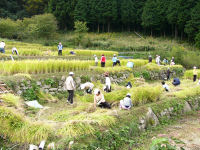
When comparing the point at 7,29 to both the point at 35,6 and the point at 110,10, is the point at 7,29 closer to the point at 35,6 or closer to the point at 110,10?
the point at 110,10

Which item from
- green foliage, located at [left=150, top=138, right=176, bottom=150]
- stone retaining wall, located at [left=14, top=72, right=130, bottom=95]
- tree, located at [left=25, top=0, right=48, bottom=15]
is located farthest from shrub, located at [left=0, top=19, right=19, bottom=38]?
green foliage, located at [left=150, top=138, right=176, bottom=150]

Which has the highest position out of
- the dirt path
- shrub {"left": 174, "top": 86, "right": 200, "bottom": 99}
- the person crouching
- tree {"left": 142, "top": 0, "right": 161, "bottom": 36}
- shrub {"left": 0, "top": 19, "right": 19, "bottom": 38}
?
tree {"left": 142, "top": 0, "right": 161, "bottom": 36}

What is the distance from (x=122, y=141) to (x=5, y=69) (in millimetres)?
6850

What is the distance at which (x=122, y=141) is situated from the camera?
19.3 ft

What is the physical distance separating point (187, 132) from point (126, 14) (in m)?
36.7

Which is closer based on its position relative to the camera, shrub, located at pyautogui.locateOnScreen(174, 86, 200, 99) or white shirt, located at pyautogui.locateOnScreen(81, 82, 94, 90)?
shrub, located at pyautogui.locateOnScreen(174, 86, 200, 99)

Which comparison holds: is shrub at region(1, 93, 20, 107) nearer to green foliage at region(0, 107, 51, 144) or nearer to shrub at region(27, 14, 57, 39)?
green foliage at region(0, 107, 51, 144)

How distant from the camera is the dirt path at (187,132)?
6385mm

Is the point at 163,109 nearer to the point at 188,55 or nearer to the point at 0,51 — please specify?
the point at 0,51

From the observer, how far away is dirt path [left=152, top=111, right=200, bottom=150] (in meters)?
6.39

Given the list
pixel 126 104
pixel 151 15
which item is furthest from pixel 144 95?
pixel 151 15

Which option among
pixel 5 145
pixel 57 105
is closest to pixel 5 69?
pixel 57 105

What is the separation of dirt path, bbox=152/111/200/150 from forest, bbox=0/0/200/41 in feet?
83.0

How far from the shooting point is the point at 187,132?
7148 mm
